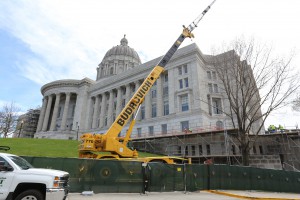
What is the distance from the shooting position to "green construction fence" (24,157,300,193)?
10805mm

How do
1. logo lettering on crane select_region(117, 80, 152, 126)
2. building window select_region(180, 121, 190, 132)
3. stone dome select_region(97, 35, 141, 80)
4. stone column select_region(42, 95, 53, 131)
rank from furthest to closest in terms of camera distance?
stone dome select_region(97, 35, 141, 80) → stone column select_region(42, 95, 53, 131) → building window select_region(180, 121, 190, 132) → logo lettering on crane select_region(117, 80, 152, 126)

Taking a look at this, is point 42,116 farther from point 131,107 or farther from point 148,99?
point 131,107

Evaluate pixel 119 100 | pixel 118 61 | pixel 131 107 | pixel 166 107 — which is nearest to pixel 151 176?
pixel 131 107

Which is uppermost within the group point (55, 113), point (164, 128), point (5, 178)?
point (55, 113)

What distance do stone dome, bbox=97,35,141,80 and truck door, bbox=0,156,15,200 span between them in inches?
3029

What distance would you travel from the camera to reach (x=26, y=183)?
668 cm

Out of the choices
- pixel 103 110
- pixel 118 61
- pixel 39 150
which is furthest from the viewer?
pixel 118 61

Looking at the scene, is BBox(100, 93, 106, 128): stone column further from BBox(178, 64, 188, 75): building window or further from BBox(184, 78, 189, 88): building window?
BBox(184, 78, 189, 88): building window

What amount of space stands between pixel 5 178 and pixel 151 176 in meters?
7.92

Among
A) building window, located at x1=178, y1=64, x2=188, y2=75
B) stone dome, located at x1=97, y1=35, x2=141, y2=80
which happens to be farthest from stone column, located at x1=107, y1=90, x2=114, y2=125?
building window, located at x1=178, y1=64, x2=188, y2=75

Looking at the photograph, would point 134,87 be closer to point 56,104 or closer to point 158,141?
point 158,141

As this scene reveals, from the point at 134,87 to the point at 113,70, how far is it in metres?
26.9

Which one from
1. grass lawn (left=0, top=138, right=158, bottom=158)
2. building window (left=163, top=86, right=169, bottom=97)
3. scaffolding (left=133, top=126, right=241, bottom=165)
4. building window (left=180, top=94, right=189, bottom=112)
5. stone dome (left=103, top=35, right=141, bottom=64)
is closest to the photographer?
grass lawn (left=0, top=138, right=158, bottom=158)

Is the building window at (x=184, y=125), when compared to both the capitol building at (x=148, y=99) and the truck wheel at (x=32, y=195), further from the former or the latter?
the truck wheel at (x=32, y=195)
